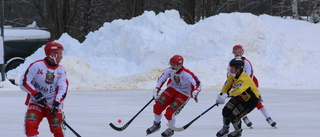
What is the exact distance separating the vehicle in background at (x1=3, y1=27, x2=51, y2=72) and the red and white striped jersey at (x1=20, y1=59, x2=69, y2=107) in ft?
64.9

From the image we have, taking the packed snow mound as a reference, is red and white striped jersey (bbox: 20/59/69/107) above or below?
above

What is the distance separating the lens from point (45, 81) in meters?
7.77

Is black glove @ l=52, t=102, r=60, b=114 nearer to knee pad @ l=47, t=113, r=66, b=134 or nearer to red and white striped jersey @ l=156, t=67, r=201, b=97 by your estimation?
knee pad @ l=47, t=113, r=66, b=134

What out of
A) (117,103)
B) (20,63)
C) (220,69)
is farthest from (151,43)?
(117,103)

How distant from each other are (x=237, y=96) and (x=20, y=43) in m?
19.2

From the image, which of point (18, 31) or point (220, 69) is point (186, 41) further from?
point (18, 31)

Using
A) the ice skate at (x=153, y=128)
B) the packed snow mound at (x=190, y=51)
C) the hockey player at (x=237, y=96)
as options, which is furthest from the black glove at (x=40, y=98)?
the packed snow mound at (x=190, y=51)

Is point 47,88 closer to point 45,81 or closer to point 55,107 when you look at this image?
point 45,81

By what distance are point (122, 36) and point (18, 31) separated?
4.45 meters

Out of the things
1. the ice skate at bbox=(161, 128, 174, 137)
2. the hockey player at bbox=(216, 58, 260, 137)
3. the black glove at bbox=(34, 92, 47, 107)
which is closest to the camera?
the black glove at bbox=(34, 92, 47, 107)

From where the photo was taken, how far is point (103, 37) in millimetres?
27562

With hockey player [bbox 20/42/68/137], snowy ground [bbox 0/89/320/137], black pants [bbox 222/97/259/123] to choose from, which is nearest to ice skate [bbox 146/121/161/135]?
snowy ground [bbox 0/89/320/137]

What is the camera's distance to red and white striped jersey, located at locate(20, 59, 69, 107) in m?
7.70

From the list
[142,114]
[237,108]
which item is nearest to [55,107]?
[237,108]
